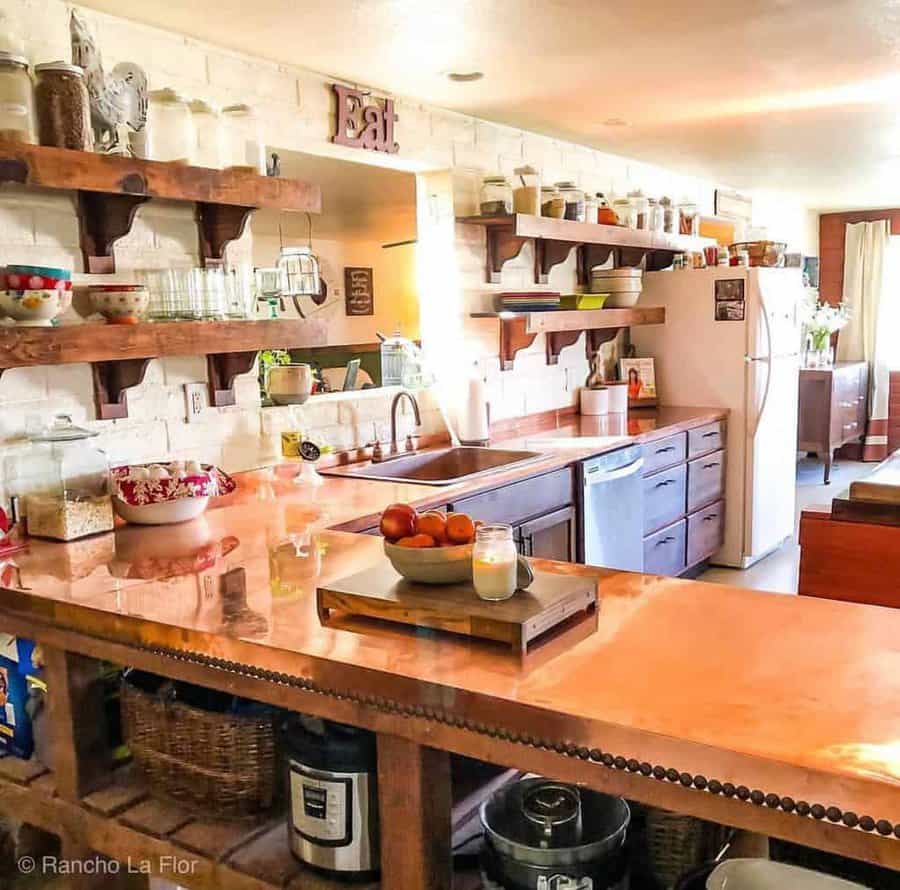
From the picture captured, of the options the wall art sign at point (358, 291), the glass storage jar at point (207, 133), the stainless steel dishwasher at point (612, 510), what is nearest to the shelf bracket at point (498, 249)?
the stainless steel dishwasher at point (612, 510)

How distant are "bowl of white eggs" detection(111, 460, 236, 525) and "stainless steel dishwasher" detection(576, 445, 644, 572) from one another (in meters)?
1.66

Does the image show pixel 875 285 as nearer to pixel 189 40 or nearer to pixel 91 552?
pixel 189 40

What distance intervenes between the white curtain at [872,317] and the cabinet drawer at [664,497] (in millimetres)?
4522

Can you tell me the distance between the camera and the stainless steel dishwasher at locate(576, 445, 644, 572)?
3768 millimetres

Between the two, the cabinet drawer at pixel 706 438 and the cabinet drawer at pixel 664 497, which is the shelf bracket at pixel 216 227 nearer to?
the cabinet drawer at pixel 664 497

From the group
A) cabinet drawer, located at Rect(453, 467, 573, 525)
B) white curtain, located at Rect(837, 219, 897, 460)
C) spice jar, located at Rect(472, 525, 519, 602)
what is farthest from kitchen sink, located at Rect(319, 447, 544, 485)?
white curtain, located at Rect(837, 219, 897, 460)

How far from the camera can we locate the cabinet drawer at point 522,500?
310 centimetres

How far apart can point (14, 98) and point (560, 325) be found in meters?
2.66

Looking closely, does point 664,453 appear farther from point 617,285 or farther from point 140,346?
point 140,346

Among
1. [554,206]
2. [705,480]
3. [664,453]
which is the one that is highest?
[554,206]

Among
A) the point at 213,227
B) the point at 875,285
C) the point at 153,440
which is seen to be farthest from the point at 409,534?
the point at 875,285

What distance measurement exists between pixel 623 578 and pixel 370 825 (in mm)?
655

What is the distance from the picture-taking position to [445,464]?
381 centimetres

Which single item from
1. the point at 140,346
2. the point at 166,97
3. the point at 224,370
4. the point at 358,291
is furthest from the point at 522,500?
the point at 358,291
